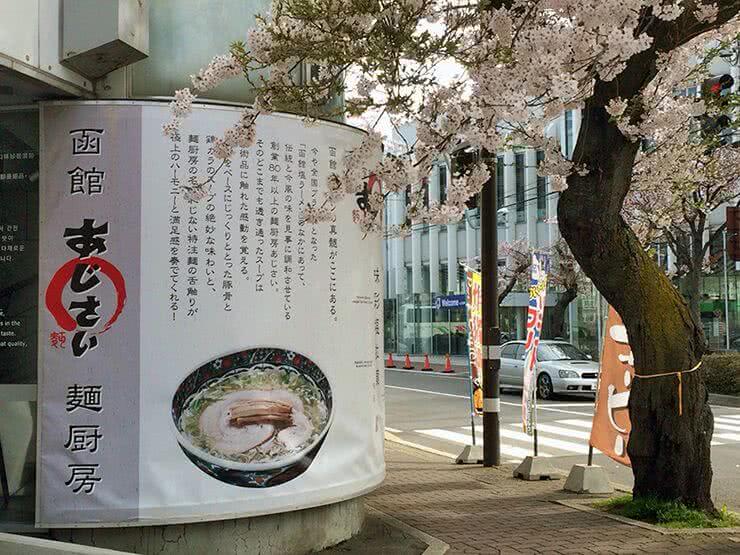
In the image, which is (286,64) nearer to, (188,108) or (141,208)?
(188,108)

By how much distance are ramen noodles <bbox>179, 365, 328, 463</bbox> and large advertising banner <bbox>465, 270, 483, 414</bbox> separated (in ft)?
19.7

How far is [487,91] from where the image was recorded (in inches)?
218

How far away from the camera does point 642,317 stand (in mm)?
8570

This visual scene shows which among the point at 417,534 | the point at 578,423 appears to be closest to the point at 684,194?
the point at 578,423

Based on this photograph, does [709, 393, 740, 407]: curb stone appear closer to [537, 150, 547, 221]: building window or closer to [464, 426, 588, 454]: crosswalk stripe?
[464, 426, 588, 454]: crosswalk stripe

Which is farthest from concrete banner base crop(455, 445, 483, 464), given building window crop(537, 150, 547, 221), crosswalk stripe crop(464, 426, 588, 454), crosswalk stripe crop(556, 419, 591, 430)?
building window crop(537, 150, 547, 221)

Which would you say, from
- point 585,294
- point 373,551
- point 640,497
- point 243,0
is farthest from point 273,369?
point 585,294

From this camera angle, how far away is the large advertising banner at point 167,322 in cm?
657

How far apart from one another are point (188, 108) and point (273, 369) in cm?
229

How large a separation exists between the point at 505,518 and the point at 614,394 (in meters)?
2.08

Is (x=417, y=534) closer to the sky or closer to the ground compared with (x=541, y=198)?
closer to the ground

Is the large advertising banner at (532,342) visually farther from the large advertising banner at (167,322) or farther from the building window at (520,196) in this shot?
the building window at (520,196)

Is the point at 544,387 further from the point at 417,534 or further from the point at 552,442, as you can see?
the point at 417,534

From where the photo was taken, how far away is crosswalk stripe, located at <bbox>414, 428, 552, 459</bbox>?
14403 mm
